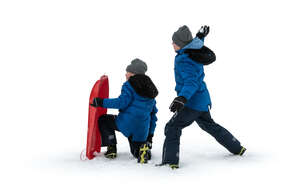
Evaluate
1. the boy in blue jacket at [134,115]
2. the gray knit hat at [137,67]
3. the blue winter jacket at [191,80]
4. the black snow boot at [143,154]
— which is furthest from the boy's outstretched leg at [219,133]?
the gray knit hat at [137,67]

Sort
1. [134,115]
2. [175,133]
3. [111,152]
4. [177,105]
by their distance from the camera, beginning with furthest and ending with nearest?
[111,152], [134,115], [175,133], [177,105]

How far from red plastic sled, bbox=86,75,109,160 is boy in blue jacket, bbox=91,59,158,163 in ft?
0.30

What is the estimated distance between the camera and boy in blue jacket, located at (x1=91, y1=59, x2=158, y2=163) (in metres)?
6.33

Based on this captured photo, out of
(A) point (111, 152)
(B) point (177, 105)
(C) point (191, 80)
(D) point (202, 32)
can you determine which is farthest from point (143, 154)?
(D) point (202, 32)

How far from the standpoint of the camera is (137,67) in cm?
645

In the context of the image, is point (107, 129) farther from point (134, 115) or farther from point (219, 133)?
point (219, 133)

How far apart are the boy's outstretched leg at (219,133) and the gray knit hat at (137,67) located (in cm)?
91

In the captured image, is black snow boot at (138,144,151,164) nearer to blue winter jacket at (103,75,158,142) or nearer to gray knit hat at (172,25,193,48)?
blue winter jacket at (103,75,158,142)

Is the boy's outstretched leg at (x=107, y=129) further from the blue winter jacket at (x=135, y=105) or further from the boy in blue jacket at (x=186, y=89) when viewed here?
the boy in blue jacket at (x=186, y=89)

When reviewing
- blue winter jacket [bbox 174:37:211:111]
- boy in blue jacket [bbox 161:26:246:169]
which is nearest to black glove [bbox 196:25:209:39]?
boy in blue jacket [bbox 161:26:246:169]

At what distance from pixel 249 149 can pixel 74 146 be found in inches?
92.7

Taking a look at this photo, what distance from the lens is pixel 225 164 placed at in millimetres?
6441

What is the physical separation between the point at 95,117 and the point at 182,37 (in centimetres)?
144

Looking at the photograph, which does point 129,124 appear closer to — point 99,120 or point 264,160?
point 99,120
